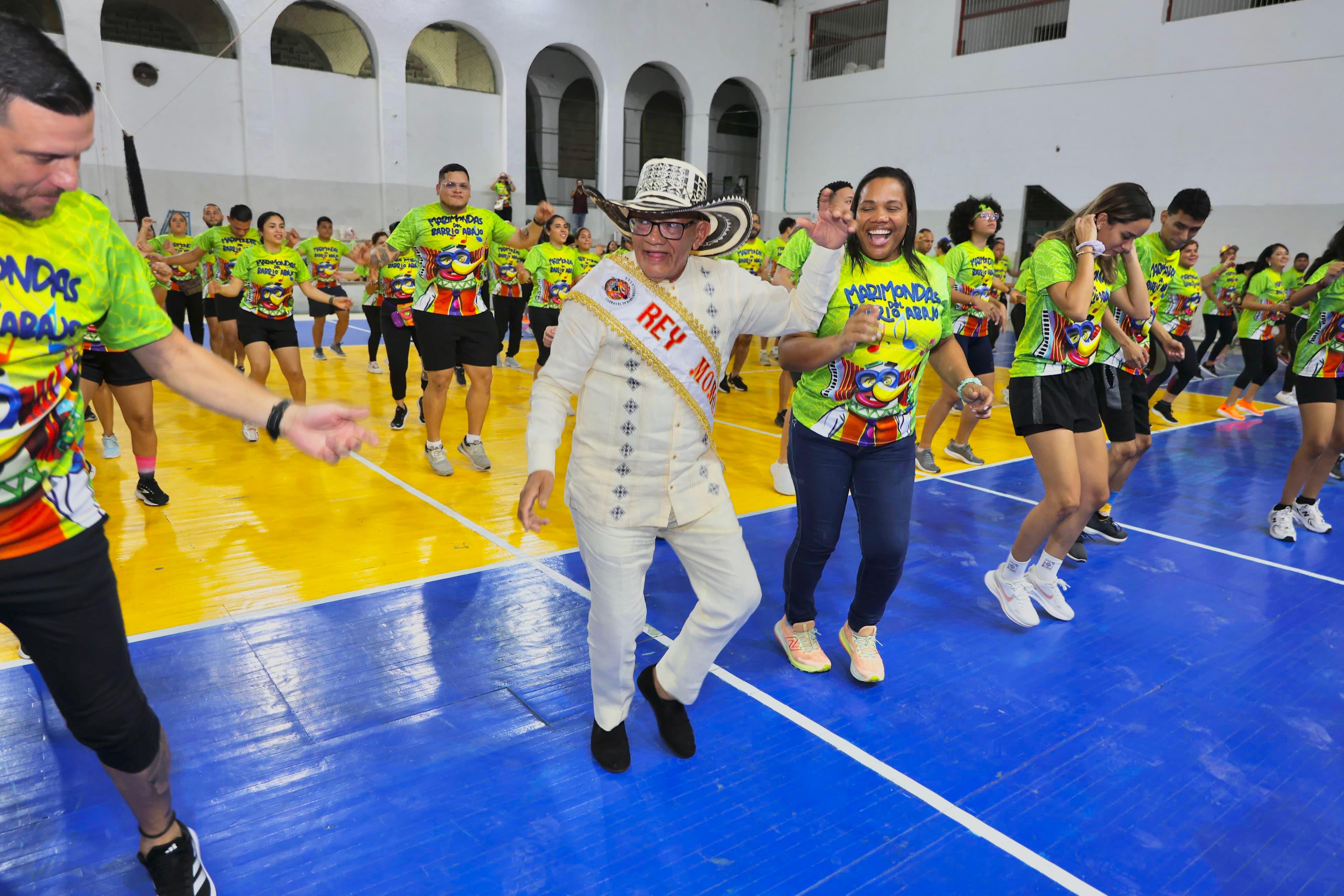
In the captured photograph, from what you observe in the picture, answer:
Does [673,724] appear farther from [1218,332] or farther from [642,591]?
[1218,332]

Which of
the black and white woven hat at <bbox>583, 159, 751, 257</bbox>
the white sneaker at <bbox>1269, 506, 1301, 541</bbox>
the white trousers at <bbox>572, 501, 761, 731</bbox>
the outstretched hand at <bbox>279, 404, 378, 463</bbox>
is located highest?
the black and white woven hat at <bbox>583, 159, 751, 257</bbox>

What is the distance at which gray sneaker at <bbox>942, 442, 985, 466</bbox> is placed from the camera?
6.95m

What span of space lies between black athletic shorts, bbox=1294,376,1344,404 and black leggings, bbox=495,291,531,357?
6.92 meters

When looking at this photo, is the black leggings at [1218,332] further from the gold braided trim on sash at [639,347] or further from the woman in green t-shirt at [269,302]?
the gold braided trim on sash at [639,347]

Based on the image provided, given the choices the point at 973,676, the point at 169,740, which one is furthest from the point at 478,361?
the point at 973,676

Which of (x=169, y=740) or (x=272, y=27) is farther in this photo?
(x=272, y=27)

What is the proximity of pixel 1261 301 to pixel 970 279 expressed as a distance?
5.05 metres

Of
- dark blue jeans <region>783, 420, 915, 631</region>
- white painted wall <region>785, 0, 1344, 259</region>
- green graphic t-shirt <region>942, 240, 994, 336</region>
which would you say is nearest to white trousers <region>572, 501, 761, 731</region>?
dark blue jeans <region>783, 420, 915, 631</region>

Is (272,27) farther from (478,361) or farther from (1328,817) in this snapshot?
(1328,817)

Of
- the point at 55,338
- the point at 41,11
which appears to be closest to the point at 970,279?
the point at 55,338

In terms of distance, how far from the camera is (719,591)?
2.60 m

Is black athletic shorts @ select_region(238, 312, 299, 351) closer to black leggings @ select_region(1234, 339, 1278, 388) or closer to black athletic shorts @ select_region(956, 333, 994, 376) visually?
black athletic shorts @ select_region(956, 333, 994, 376)

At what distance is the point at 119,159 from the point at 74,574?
17917 mm

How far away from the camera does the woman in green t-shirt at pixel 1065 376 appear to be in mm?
3664
